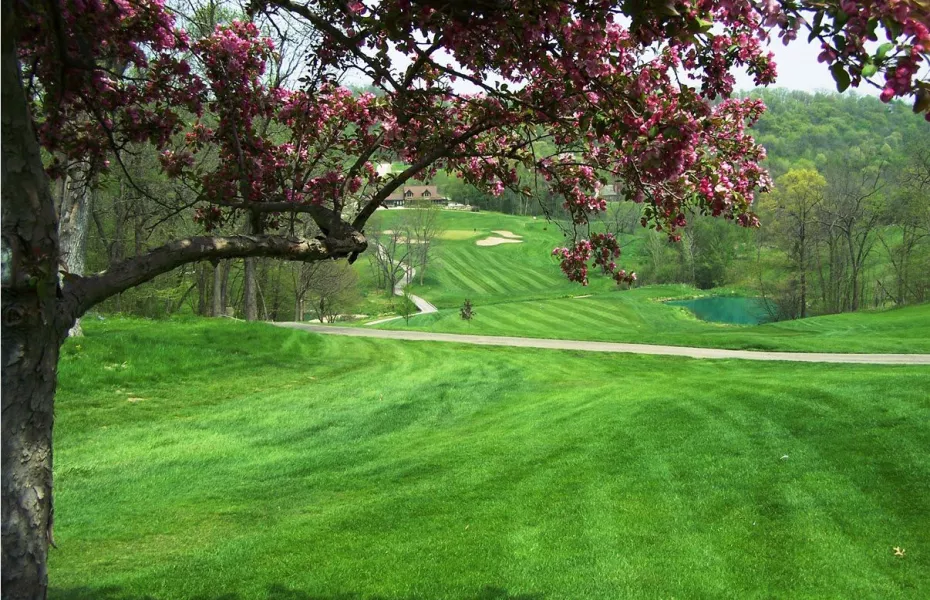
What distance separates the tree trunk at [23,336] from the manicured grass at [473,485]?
289 cm

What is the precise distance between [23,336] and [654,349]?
2470cm

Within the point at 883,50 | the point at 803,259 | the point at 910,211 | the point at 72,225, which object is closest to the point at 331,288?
the point at 72,225

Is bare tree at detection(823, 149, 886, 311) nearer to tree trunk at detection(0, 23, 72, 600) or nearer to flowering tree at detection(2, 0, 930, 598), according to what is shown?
flowering tree at detection(2, 0, 930, 598)

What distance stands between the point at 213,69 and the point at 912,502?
8.50m

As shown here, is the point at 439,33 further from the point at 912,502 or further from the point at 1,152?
the point at 912,502

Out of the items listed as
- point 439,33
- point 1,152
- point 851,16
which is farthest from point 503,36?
point 1,152

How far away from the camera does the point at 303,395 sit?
14516mm

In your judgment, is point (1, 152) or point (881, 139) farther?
point (881, 139)

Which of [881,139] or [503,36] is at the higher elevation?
[881,139]

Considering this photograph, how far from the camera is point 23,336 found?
259 centimetres

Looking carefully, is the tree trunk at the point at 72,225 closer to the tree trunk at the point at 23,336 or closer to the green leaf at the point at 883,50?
the tree trunk at the point at 23,336

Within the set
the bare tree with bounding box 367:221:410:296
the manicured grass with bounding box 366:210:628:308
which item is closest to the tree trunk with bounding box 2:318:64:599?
the bare tree with bounding box 367:221:410:296

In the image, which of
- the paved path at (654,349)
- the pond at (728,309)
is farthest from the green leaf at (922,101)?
the pond at (728,309)

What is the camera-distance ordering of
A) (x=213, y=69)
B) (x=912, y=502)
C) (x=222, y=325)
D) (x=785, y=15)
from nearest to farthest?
(x=785, y=15), (x=213, y=69), (x=912, y=502), (x=222, y=325)
